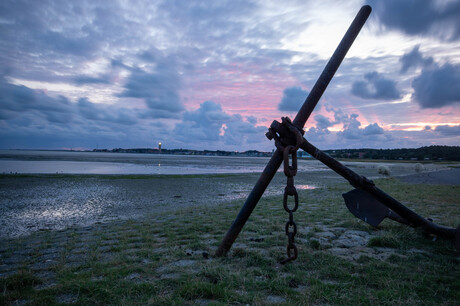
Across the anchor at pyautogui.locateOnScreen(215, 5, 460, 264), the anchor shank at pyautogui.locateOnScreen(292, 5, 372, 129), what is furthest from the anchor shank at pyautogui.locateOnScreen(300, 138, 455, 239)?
the anchor shank at pyautogui.locateOnScreen(292, 5, 372, 129)

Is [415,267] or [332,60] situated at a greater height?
[332,60]

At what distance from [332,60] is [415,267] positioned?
2905 mm

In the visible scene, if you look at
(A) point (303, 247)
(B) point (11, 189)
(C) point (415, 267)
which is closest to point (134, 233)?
(A) point (303, 247)

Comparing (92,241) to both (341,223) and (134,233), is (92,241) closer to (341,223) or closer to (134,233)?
(134,233)

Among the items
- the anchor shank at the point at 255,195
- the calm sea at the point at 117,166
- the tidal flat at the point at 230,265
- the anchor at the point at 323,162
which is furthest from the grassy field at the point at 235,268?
the calm sea at the point at 117,166

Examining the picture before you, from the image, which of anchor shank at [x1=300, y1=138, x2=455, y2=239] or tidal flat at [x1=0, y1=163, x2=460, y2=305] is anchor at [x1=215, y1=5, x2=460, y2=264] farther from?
tidal flat at [x1=0, y1=163, x2=460, y2=305]

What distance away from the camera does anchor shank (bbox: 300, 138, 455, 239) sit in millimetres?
3194

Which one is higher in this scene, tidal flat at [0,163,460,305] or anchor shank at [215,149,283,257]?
anchor shank at [215,149,283,257]

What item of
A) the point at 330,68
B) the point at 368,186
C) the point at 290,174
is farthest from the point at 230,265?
the point at 330,68

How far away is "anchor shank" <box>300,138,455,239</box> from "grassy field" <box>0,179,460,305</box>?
1.08 feet

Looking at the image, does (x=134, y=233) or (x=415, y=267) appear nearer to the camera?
(x=415, y=267)

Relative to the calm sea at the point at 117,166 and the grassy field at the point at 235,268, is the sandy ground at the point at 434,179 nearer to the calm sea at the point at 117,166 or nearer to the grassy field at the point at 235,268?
the grassy field at the point at 235,268

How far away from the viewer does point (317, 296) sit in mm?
2605

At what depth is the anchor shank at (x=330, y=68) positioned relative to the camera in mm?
3312
